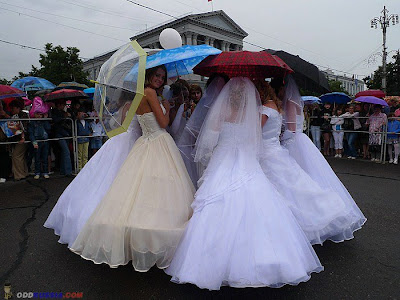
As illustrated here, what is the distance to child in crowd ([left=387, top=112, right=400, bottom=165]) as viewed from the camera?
30.1 ft

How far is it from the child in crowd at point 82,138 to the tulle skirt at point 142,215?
5.46 m

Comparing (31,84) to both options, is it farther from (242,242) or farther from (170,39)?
(242,242)

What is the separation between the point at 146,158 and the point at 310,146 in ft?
7.39

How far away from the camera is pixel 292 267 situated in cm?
238

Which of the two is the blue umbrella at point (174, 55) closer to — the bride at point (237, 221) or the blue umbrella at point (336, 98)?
the bride at point (237, 221)

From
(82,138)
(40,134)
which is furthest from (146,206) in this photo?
(82,138)

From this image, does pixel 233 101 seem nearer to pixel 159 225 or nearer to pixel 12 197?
pixel 159 225

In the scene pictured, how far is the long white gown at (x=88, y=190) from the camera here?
3.49 m

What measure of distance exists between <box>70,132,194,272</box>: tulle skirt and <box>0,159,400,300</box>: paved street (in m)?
0.25

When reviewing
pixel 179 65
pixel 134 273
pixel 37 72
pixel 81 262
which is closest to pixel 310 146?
pixel 179 65

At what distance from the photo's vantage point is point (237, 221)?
2639mm

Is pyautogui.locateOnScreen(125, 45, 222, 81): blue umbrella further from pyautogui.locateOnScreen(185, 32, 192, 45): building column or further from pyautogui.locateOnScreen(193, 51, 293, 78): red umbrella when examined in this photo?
pyautogui.locateOnScreen(185, 32, 192, 45): building column

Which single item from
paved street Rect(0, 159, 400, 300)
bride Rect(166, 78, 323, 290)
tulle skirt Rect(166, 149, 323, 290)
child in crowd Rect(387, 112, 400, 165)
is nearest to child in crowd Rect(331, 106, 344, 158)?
child in crowd Rect(387, 112, 400, 165)

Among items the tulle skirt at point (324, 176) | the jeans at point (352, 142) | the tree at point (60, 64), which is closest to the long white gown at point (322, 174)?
the tulle skirt at point (324, 176)
